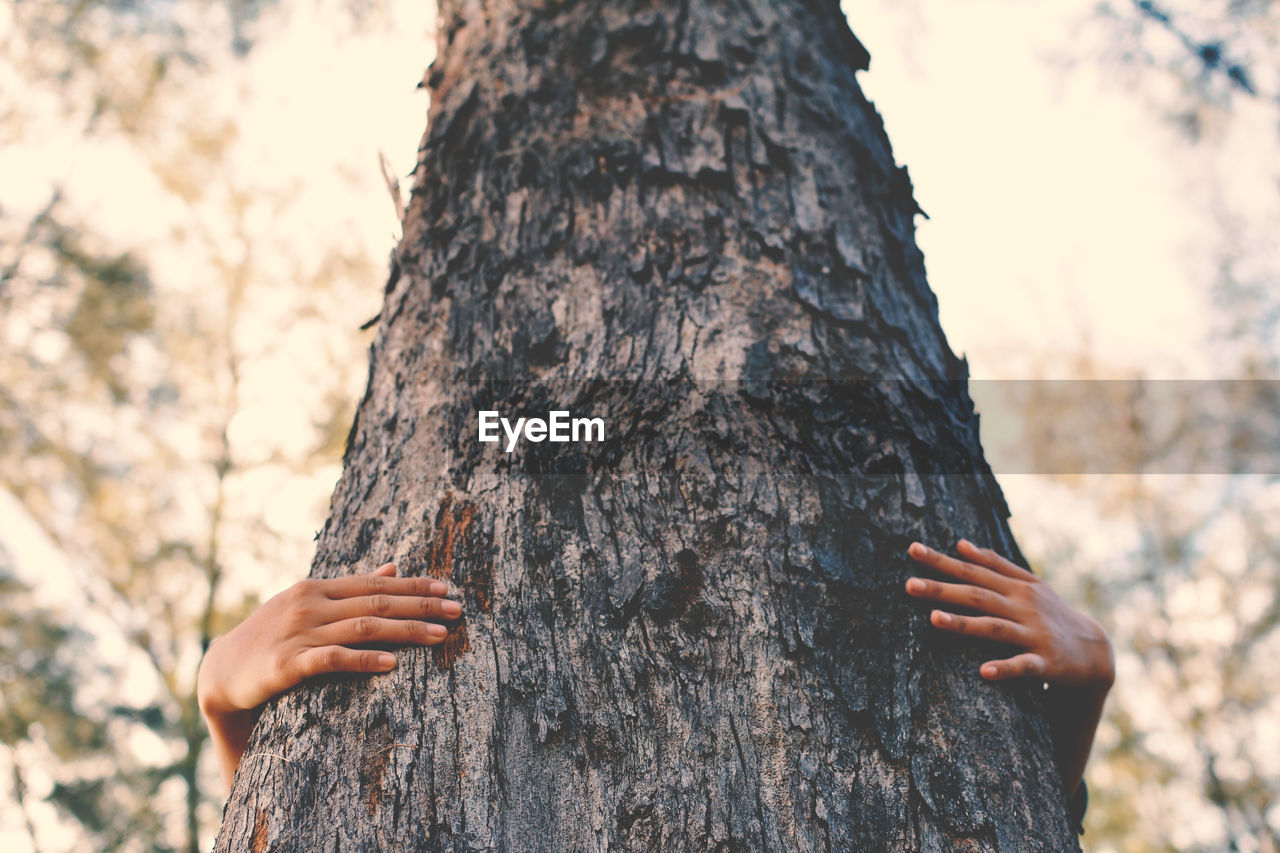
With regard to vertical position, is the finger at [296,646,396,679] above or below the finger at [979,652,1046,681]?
above

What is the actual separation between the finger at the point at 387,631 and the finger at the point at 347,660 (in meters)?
0.02

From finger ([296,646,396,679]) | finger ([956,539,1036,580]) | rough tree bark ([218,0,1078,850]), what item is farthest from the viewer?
finger ([956,539,1036,580])

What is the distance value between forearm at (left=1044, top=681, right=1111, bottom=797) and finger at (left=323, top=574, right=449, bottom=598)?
111 cm

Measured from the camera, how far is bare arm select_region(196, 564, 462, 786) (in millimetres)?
1041

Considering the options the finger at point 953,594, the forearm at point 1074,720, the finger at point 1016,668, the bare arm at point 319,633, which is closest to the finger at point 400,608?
the bare arm at point 319,633

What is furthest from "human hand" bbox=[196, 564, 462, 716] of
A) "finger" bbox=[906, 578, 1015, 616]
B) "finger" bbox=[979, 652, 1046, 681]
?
"finger" bbox=[979, 652, 1046, 681]

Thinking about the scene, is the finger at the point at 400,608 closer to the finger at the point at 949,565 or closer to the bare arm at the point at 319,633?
the bare arm at the point at 319,633

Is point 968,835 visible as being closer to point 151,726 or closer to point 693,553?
point 693,553

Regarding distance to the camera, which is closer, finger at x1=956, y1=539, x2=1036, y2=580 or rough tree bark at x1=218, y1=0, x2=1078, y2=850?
rough tree bark at x1=218, y1=0, x2=1078, y2=850

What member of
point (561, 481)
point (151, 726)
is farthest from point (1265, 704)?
point (151, 726)

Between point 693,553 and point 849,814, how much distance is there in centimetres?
42

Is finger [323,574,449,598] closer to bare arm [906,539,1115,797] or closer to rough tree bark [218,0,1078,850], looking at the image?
rough tree bark [218,0,1078,850]

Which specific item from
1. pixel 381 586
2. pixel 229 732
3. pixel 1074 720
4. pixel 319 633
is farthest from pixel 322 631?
pixel 1074 720

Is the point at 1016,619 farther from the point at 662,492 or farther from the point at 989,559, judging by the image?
the point at 662,492
